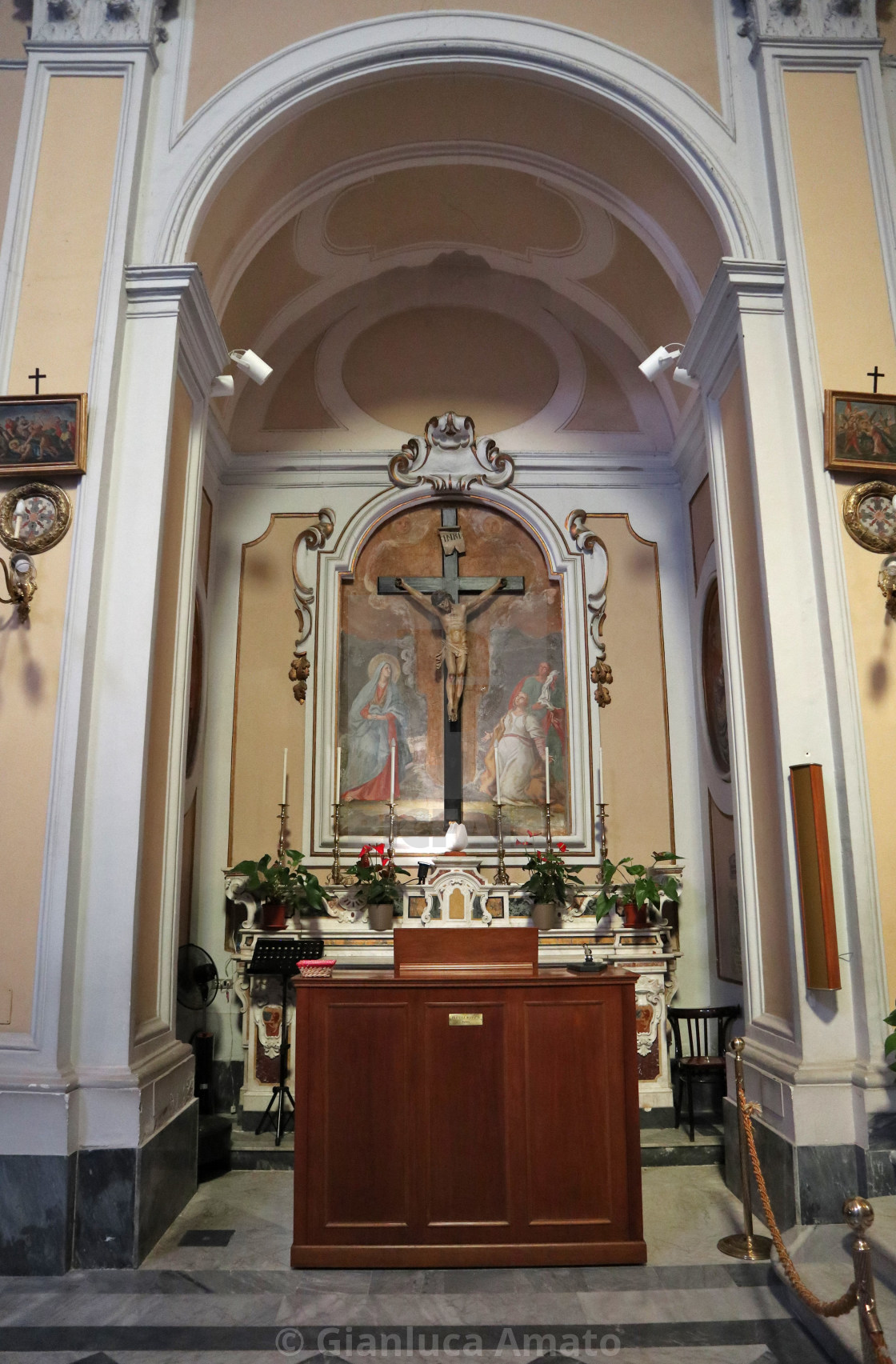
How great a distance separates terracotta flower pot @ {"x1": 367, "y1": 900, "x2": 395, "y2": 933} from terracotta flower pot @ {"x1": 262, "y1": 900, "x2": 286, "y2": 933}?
59 cm

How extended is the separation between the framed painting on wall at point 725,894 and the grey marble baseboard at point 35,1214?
4.25m

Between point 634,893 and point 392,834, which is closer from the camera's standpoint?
point 634,893

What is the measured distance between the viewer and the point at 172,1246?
4496 millimetres

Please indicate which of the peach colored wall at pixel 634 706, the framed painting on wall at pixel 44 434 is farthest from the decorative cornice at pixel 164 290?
the peach colored wall at pixel 634 706

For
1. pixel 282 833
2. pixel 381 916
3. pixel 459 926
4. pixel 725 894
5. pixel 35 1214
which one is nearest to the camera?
pixel 35 1214

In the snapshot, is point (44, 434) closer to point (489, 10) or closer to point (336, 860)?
point (336, 860)

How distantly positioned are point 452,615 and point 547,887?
2209 mm

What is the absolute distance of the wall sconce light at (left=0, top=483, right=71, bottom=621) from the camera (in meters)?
4.72

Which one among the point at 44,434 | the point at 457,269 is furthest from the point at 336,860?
the point at 457,269

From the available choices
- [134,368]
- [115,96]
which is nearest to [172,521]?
[134,368]

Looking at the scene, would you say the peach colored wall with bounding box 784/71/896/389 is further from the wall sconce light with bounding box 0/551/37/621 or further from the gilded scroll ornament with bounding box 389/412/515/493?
the wall sconce light with bounding box 0/551/37/621

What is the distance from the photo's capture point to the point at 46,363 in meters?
5.01

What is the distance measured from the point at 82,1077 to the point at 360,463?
5.09 metres

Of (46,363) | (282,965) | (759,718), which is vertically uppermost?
(46,363)
